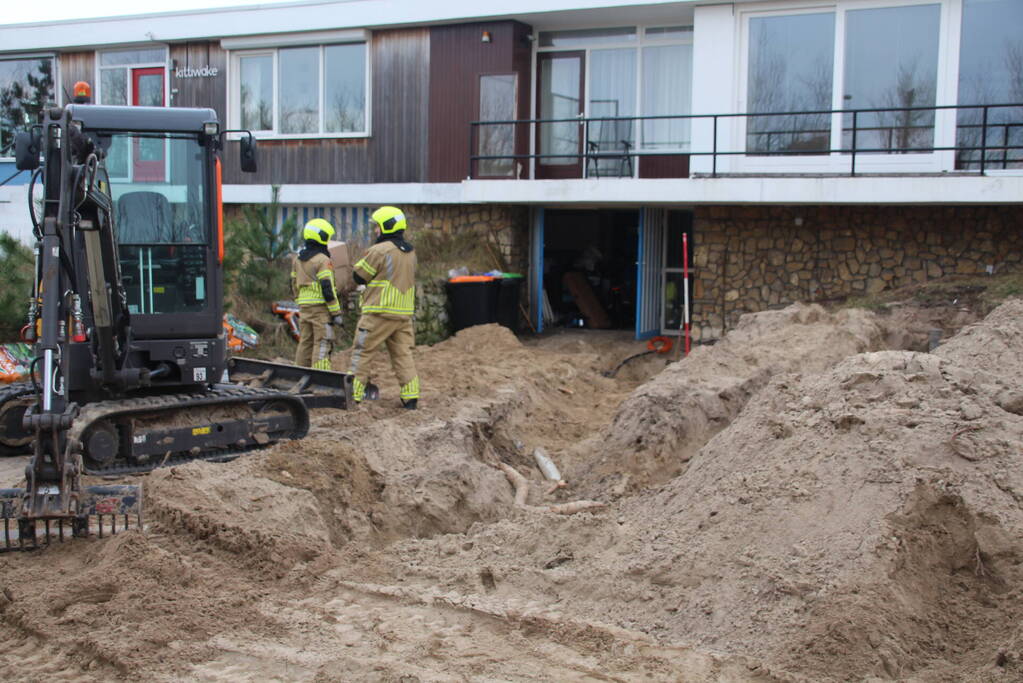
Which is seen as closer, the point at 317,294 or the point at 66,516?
the point at 66,516

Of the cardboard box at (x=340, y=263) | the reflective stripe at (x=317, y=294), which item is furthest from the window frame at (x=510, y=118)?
the reflective stripe at (x=317, y=294)

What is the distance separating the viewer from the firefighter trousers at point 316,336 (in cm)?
A: 1276

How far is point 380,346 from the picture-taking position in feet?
38.2

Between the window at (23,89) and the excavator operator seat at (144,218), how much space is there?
14769 mm

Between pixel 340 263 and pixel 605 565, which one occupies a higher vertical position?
pixel 340 263

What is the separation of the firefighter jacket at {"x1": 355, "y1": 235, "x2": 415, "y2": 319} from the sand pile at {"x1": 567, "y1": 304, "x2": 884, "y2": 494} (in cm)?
246

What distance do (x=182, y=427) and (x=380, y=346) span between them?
2948 mm

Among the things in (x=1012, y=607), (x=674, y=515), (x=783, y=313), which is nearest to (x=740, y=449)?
(x=674, y=515)

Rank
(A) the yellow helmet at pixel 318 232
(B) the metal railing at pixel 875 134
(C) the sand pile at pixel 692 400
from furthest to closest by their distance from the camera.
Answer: (B) the metal railing at pixel 875 134, (A) the yellow helmet at pixel 318 232, (C) the sand pile at pixel 692 400

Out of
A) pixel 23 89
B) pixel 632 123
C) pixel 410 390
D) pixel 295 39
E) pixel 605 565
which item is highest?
pixel 295 39

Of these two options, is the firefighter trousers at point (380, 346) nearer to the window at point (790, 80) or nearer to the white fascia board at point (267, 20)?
the window at point (790, 80)

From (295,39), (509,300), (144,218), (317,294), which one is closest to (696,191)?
(509,300)

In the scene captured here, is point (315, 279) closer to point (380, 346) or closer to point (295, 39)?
point (380, 346)

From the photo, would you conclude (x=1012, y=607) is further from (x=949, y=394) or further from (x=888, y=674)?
(x=949, y=394)
